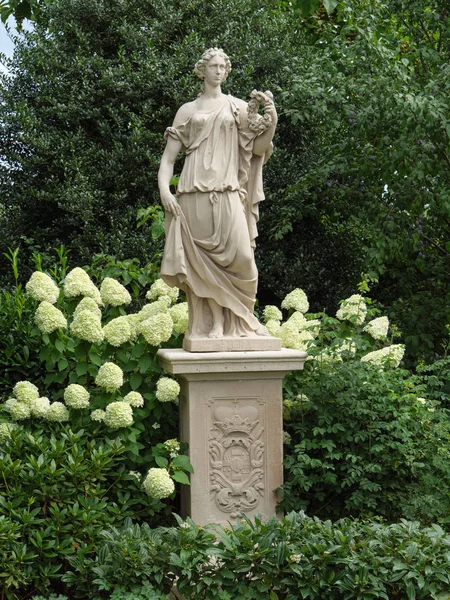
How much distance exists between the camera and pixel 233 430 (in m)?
5.25

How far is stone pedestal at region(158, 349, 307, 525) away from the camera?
518cm

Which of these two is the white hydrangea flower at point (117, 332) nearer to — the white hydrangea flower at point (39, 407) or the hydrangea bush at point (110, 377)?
the hydrangea bush at point (110, 377)

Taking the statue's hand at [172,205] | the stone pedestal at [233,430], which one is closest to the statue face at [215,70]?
the statue's hand at [172,205]

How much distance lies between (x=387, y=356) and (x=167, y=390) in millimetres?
1635

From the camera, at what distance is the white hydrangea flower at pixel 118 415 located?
4953 millimetres

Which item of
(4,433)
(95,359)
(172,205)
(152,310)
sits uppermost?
(172,205)

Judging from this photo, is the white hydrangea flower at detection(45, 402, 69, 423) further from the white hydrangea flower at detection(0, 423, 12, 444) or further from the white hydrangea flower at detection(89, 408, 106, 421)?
the white hydrangea flower at detection(0, 423, 12, 444)

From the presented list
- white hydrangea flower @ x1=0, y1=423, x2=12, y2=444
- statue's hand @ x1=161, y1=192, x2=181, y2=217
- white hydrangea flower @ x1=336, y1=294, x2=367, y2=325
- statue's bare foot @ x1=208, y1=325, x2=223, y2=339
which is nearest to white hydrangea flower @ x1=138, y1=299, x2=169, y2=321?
statue's bare foot @ x1=208, y1=325, x2=223, y2=339

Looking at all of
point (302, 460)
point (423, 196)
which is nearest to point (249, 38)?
point (423, 196)

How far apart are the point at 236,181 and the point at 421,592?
265 cm

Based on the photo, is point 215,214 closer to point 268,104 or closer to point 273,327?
point 268,104

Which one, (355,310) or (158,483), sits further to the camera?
(355,310)

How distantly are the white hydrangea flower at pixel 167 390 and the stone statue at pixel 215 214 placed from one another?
25 centimetres

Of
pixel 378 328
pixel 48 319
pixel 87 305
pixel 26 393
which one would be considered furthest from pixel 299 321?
pixel 26 393
